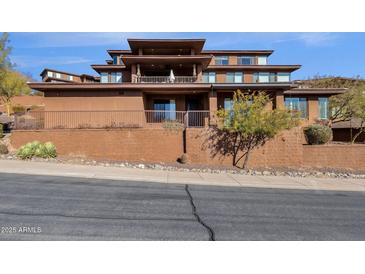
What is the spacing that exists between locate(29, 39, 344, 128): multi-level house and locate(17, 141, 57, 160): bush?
3.61m

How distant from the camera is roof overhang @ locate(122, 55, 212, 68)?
1089 inches

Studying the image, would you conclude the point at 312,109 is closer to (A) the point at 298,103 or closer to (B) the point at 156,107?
(A) the point at 298,103

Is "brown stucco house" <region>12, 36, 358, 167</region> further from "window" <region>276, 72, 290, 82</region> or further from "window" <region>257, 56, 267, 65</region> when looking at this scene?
"window" <region>257, 56, 267, 65</region>

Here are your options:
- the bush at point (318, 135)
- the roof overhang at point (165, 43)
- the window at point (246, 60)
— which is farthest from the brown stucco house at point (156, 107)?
the window at point (246, 60)

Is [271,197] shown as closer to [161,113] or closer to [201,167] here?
[201,167]

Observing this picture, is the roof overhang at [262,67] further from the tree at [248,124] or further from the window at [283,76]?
the tree at [248,124]

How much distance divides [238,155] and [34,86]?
16.7m

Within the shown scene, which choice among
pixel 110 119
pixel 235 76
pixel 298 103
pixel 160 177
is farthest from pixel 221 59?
pixel 160 177

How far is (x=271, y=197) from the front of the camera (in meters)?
9.91

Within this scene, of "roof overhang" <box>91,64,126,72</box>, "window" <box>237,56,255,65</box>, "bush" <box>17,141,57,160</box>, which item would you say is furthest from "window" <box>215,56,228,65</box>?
"bush" <box>17,141,57,160</box>

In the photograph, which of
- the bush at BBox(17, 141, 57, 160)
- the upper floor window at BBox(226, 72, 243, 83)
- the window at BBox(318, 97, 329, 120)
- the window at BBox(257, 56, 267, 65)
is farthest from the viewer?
the window at BBox(257, 56, 267, 65)

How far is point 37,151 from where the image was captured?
647 inches

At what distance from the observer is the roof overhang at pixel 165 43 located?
29.7 meters

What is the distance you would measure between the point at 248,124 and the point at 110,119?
10.8 meters
